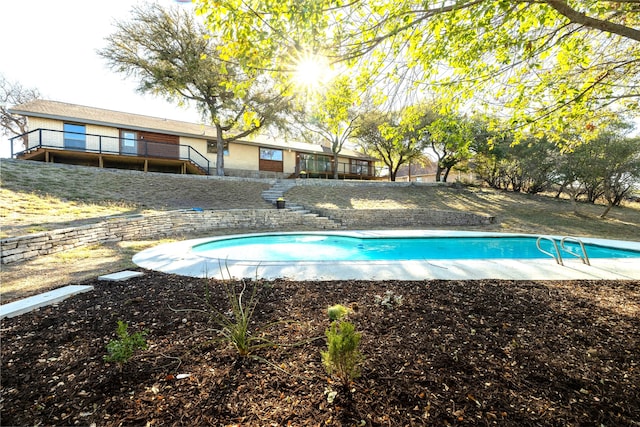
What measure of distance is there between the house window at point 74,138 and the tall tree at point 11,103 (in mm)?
9689

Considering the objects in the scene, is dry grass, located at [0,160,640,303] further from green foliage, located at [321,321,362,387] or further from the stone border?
green foliage, located at [321,321,362,387]

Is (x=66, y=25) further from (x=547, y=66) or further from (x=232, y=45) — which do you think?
(x=547, y=66)

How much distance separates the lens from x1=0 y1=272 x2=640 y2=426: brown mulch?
1611 mm

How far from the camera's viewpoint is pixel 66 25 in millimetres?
3781

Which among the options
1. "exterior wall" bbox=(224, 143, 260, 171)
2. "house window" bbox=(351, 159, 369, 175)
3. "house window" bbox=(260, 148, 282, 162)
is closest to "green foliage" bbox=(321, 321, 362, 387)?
"exterior wall" bbox=(224, 143, 260, 171)

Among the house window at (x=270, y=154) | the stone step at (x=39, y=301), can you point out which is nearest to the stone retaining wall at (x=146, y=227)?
the stone step at (x=39, y=301)

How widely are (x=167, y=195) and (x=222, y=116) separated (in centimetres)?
770

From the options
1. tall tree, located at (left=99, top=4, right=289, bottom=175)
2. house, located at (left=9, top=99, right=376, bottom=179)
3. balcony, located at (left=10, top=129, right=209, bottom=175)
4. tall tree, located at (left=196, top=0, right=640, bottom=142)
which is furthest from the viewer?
tall tree, located at (left=99, top=4, right=289, bottom=175)

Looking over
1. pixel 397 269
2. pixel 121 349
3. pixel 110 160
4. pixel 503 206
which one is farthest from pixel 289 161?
pixel 121 349

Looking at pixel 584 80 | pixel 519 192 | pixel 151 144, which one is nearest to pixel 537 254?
pixel 584 80

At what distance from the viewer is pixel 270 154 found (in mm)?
23672

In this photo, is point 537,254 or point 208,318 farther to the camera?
point 537,254

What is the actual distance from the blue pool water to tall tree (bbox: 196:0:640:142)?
4.14 metres

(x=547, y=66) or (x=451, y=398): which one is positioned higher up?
(x=547, y=66)
